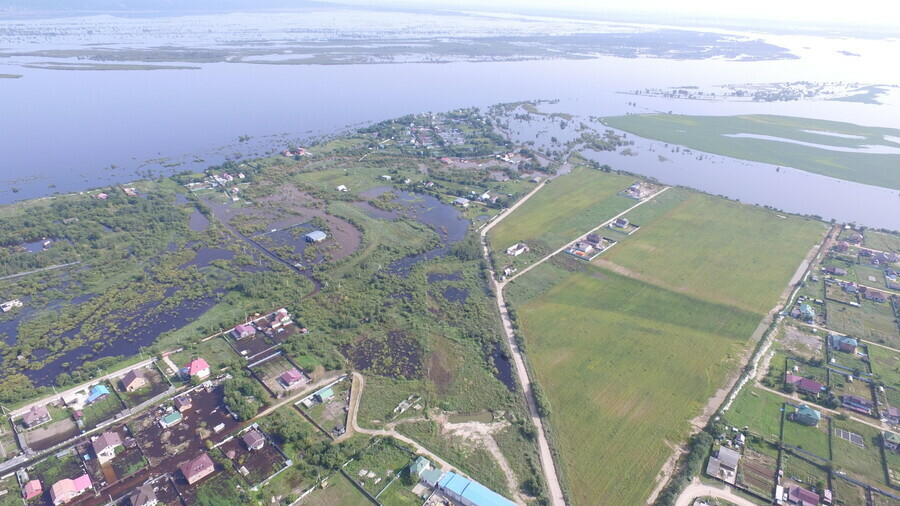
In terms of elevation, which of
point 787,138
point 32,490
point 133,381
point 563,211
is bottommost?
point 563,211

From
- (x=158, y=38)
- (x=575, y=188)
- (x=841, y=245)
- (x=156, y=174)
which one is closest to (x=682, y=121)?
(x=575, y=188)

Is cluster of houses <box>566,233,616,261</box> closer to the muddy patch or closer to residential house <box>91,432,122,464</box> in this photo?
the muddy patch

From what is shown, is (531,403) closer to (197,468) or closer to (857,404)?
(197,468)

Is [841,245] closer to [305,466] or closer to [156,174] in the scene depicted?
[305,466]

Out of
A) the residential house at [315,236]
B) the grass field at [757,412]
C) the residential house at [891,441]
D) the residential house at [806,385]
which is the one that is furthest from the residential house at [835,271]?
the residential house at [315,236]

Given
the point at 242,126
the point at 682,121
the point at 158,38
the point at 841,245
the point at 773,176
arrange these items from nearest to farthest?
the point at 841,245 → the point at 773,176 → the point at 242,126 → the point at 682,121 → the point at 158,38

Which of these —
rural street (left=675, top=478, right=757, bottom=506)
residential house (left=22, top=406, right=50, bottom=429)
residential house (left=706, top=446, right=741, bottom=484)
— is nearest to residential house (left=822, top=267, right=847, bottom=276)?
residential house (left=706, top=446, right=741, bottom=484)

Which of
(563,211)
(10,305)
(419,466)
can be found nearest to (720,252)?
(563,211)
